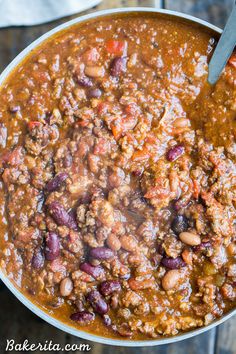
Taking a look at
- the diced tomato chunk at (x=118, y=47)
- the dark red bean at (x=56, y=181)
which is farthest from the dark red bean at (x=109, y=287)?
the diced tomato chunk at (x=118, y=47)

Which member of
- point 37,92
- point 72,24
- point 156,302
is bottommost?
point 156,302

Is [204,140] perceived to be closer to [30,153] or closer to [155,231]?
[155,231]

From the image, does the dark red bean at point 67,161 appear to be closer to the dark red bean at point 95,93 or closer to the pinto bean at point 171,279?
the dark red bean at point 95,93

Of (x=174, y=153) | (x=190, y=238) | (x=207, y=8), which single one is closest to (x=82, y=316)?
(x=190, y=238)

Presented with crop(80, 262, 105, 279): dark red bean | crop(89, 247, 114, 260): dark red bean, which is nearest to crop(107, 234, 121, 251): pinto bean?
crop(89, 247, 114, 260): dark red bean

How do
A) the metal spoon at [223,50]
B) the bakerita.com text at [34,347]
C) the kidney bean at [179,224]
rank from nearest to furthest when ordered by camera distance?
the metal spoon at [223,50]
the kidney bean at [179,224]
the bakerita.com text at [34,347]

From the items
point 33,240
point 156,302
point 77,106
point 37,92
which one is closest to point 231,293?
point 156,302

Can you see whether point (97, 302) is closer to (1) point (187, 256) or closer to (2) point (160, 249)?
(2) point (160, 249)
